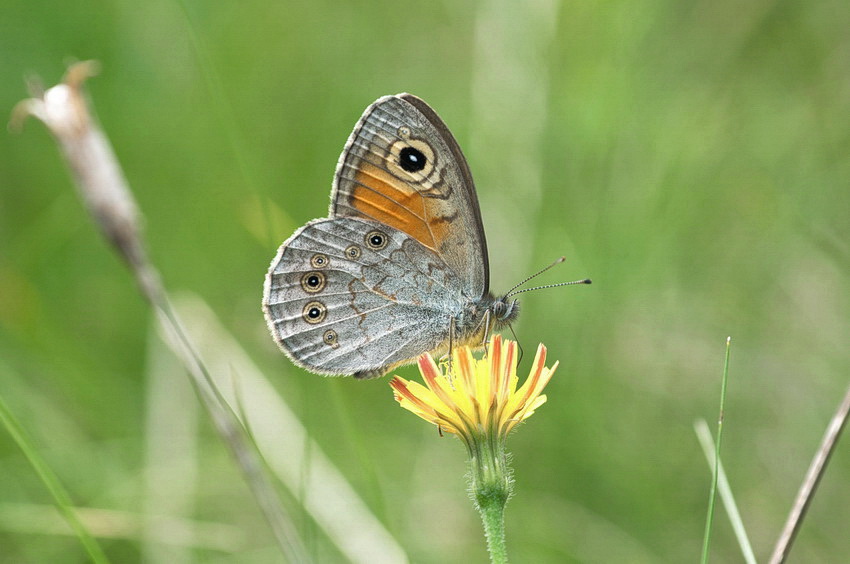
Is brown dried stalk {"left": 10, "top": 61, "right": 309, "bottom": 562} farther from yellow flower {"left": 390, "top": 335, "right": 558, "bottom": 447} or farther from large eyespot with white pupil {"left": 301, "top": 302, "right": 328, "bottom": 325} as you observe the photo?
yellow flower {"left": 390, "top": 335, "right": 558, "bottom": 447}

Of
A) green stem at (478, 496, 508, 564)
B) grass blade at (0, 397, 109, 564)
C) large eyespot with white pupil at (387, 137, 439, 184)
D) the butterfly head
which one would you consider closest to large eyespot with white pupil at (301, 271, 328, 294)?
large eyespot with white pupil at (387, 137, 439, 184)

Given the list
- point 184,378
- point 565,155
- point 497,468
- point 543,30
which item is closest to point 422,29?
point 543,30

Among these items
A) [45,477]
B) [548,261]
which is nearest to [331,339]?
[45,477]

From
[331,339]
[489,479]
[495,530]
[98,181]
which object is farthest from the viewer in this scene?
[331,339]

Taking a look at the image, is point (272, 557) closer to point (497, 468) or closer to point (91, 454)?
point (91, 454)

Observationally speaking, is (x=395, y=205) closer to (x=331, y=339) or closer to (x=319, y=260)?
(x=319, y=260)
